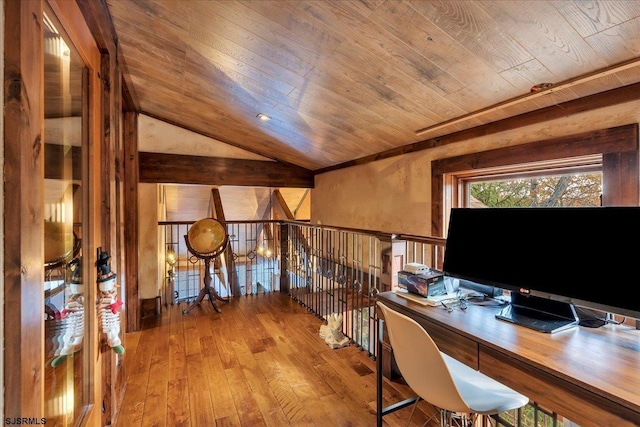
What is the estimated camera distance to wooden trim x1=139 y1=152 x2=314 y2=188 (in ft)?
13.2

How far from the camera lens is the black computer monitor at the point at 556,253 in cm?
112

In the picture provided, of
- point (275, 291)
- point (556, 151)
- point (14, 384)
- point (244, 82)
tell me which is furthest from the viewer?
point (275, 291)

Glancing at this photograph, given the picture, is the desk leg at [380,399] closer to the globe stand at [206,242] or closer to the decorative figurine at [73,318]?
the decorative figurine at [73,318]

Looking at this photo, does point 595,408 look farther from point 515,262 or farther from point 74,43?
point 74,43

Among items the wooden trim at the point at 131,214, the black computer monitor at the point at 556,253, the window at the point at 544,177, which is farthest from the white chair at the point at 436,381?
the wooden trim at the point at 131,214

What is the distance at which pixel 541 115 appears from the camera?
6.72 ft

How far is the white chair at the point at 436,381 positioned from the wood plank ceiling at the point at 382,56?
4.78 feet

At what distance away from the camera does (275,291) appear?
471cm

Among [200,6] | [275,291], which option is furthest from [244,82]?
[275,291]

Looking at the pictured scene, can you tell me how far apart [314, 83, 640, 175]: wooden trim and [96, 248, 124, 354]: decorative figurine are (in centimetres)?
272

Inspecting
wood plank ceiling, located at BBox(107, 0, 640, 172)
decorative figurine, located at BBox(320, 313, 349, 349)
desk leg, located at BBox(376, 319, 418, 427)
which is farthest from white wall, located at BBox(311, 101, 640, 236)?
desk leg, located at BBox(376, 319, 418, 427)

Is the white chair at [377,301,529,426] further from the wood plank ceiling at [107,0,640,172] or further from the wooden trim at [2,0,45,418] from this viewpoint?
the wood plank ceiling at [107,0,640,172]

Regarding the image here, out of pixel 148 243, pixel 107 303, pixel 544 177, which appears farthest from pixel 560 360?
pixel 148 243

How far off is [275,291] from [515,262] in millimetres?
3794
